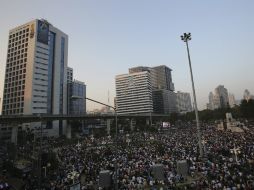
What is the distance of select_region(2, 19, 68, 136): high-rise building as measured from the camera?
108 meters

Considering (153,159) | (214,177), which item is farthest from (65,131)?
(214,177)

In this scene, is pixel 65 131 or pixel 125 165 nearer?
pixel 125 165

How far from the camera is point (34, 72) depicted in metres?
109

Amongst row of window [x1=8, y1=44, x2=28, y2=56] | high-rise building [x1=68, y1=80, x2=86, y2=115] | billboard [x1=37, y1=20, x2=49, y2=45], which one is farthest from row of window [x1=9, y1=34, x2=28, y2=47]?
high-rise building [x1=68, y1=80, x2=86, y2=115]

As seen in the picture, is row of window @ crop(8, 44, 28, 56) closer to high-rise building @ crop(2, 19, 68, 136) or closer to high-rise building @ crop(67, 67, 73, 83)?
high-rise building @ crop(2, 19, 68, 136)

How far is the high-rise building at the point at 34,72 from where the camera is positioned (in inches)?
4264

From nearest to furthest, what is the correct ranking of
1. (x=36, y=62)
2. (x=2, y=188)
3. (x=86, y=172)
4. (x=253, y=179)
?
(x=253, y=179) < (x=2, y=188) < (x=86, y=172) < (x=36, y=62)

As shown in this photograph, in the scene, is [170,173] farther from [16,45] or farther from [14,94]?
[16,45]

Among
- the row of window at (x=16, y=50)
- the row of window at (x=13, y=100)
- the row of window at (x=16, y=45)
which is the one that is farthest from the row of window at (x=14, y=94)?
the row of window at (x=16, y=45)

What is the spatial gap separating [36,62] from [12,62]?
16.4 meters

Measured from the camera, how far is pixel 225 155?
2986 centimetres

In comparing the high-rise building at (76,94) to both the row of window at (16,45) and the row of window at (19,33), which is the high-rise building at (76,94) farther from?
the row of window at (19,33)

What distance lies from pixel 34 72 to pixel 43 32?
67.5ft

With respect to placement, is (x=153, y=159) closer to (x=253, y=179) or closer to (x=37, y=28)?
(x=253, y=179)
